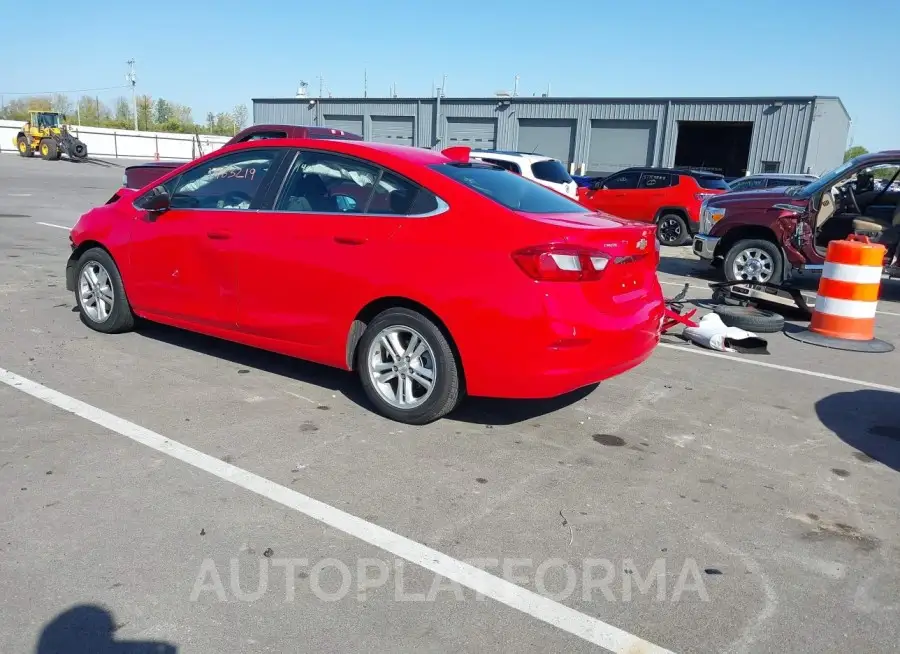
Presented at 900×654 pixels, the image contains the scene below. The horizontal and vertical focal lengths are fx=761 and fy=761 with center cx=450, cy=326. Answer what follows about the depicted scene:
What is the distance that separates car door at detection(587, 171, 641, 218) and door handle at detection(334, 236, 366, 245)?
13111 mm

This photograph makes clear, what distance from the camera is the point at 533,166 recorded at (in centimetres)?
1331

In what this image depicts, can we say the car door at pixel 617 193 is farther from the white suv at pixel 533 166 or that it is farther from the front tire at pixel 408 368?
the front tire at pixel 408 368

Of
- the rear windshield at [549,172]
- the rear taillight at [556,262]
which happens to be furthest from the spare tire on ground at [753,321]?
the rear windshield at [549,172]

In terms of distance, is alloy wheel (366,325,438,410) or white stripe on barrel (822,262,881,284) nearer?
alloy wheel (366,325,438,410)

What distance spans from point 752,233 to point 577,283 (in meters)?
7.15

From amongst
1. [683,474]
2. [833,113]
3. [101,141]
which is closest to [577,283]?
[683,474]

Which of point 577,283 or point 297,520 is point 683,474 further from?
point 297,520

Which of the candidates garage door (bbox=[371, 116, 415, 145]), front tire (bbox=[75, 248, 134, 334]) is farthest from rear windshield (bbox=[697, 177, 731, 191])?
garage door (bbox=[371, 116, 415, 145])

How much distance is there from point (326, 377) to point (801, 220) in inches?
281

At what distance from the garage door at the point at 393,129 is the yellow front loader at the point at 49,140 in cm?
1548

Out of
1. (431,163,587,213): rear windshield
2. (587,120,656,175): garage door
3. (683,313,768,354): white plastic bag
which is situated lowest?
(683,313,768,354): white plastic bag

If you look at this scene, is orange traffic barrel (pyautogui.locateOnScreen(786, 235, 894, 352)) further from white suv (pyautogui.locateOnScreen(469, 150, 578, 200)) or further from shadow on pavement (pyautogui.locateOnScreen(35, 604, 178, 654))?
shadow on pavement (pyautogui.locateOnScreen(35, 604, 178, 654))

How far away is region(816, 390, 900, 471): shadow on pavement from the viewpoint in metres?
4.60

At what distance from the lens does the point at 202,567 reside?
300 centimetres
